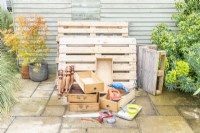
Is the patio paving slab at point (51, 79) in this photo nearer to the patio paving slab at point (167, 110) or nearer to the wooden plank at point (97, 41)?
the wooden plank at point (97, 41)

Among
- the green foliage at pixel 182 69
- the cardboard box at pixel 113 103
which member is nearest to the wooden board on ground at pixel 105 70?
the cardboard box at pixel 113 103

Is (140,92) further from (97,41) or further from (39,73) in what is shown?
(39,73)

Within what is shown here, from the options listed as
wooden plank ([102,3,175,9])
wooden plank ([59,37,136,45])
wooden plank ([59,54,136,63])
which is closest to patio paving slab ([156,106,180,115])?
wooden plank ([59,54,136,63])

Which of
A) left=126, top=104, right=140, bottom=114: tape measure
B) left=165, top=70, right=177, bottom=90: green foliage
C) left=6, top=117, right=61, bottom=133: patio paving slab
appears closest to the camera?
left=6, top=117, right=61, bottom=133: patio paving slab

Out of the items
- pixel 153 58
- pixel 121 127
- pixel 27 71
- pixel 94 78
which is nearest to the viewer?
pixel 121 127

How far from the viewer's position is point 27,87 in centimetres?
436

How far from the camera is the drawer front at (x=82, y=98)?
131 inches

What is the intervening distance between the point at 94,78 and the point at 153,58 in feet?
→ 3.54

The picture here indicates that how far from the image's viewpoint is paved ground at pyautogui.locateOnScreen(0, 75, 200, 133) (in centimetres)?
293

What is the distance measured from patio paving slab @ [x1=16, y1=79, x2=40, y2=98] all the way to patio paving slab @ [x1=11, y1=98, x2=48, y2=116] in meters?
0.22

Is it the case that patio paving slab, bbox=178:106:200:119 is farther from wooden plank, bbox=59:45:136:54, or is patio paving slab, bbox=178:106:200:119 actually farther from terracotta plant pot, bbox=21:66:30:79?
terracotta plant pot, bbox=21:66:30:79

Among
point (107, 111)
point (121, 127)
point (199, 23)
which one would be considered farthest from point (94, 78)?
point (199, 23)

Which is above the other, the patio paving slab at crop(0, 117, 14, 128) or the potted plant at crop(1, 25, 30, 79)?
the potted plant at crop(1, 25, 30, 79)

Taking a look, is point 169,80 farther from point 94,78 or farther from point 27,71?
point 27,71
